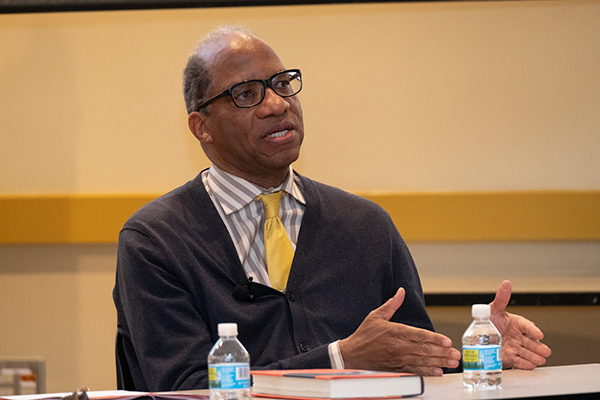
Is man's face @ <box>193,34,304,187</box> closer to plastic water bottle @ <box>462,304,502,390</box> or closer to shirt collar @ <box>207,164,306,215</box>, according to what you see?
shirt collar @ <box>207,164,306,215</box>

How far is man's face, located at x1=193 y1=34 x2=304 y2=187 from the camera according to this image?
1.91 metres

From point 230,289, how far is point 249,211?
0.26 metres

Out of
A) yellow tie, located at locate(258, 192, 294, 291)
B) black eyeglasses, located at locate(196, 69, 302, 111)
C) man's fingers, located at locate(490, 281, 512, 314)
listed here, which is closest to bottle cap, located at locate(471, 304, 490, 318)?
man's fingers, located at locate(490, 281, 512, 314)

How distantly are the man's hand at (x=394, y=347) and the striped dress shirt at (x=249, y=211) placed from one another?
1.54 feet

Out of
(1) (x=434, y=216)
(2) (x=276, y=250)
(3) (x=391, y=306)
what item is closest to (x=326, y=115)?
(1) (x=434, y=216)

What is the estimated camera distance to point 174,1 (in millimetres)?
3307

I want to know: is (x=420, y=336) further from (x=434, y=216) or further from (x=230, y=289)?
(x=434, y=216)

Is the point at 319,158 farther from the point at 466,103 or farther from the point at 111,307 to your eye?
the point at 111,307

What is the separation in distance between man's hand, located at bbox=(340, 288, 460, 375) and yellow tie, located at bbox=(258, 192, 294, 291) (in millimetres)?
438

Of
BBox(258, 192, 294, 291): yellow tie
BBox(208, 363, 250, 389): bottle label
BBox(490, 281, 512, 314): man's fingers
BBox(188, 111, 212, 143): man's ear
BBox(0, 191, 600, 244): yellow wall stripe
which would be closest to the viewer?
BBox(208, 363, 250, 389): bottle label

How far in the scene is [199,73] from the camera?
6.59ft

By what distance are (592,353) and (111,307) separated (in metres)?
2.31

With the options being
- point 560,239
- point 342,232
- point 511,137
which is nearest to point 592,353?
point 560,239

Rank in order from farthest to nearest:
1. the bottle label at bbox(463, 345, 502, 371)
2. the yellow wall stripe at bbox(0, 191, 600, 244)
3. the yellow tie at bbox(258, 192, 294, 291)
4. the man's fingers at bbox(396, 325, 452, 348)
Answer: the yellow wall stripe at bbox(0, 191, 600, 244), the yellow tie at bbox(258, 192, 294, 291), the man's fingers at bbox(396, 325, 452, 348), the bottle label at bbox(463, 345, 502, 371)
